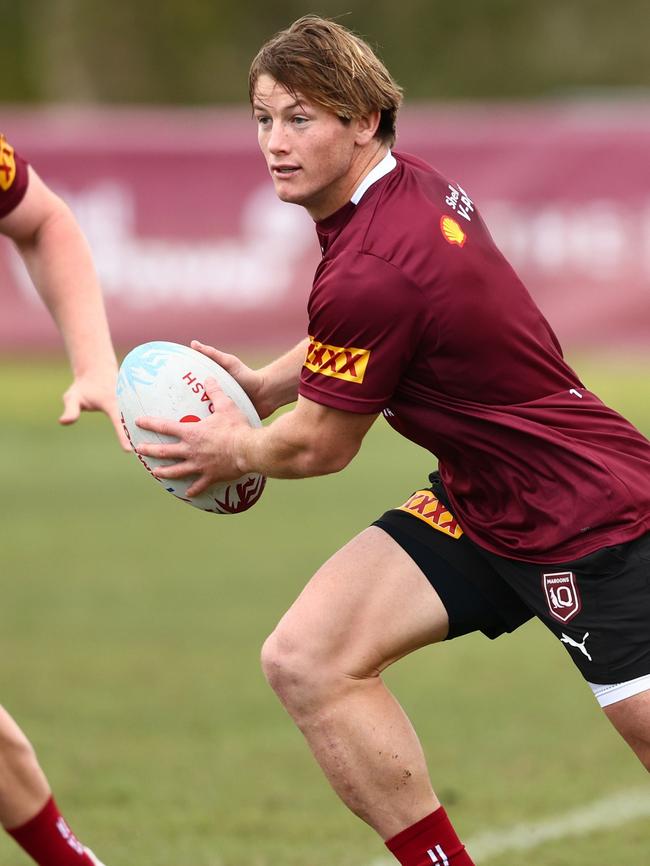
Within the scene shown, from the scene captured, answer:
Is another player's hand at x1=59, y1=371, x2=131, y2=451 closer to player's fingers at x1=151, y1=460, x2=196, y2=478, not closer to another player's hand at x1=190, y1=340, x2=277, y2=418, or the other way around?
another player's hand at x1=190, y1=340, x2=277, y2=418

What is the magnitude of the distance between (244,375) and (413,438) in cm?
62

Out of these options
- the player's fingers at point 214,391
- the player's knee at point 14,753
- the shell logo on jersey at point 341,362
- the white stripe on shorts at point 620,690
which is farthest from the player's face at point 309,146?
the player's knee at point 14,753

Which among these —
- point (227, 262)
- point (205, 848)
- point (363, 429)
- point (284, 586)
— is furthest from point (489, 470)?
point (227, 262)

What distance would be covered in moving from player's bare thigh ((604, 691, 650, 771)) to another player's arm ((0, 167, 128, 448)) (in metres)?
1.77

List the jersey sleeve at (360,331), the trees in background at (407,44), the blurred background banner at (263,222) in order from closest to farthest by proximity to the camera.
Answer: the jersey sleeve at (360,331) → the blurred background banner at (263,222) → the trees in background at (407,44)

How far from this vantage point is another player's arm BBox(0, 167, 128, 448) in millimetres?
5160

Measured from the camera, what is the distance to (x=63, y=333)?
5258 millimetres

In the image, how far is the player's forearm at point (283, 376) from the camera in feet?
16.8

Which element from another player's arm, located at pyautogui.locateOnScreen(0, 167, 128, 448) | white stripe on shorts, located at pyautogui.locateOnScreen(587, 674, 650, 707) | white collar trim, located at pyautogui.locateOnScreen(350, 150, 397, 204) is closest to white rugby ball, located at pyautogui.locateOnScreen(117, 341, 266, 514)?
another player's arm, located at pyautogui.locateOnScreen(0, 167, 128, 448)

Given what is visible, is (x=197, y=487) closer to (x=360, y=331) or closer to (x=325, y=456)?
(x=325, y=456)

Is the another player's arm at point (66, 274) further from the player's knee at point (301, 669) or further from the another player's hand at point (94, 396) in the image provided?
the player's knee at point (301, 669)

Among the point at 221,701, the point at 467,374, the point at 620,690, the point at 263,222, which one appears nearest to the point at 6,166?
the point at 467,374

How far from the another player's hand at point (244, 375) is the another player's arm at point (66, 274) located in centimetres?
32

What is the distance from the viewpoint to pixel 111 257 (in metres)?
17.0
